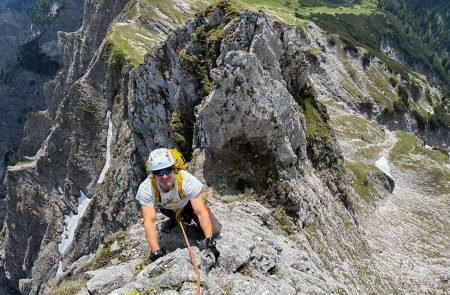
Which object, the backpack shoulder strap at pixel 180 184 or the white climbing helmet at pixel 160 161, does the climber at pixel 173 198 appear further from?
the white climbing helmet at pixel 160 161

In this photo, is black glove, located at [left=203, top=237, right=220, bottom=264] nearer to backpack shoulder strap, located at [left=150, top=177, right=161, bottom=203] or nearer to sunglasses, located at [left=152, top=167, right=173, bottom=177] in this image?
backpack shoulder strap, located at [left=150, top=177, right=161, bottom=203]

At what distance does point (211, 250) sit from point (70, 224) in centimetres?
10299

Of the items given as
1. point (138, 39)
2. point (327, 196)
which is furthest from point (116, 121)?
point (327, 196)

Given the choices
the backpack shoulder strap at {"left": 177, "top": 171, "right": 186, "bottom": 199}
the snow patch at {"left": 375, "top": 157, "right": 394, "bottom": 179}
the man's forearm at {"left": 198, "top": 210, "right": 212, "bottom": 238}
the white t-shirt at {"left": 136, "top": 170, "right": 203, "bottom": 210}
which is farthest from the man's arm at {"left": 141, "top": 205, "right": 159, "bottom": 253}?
the snow patch at {"left": 375, "top": 157, "right": 394, "bottom": 179}

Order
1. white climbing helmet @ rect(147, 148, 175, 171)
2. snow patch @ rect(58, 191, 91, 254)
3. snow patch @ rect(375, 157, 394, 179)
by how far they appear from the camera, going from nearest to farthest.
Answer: white climbing helmet @ rect(147, 148, 175, 171) < snow patch @ rect(375, 157, 394, 179) < snow patch @ rect(58, 191, 91, 254)

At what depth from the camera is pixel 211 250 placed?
15992 mm

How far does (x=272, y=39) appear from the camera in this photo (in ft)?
124

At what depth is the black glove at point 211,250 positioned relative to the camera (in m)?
15.8

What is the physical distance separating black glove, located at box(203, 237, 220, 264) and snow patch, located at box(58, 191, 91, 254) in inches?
3742

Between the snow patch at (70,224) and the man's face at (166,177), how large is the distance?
95644mm

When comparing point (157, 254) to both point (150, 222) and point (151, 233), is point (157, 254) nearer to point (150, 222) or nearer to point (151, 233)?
point (151, 233)

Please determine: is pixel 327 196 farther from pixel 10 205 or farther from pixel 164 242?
pixel 10 205

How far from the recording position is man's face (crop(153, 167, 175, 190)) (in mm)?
15094

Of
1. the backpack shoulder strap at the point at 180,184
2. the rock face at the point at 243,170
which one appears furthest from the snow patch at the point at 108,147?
the backpack shoulder strap at the point at 180,184
